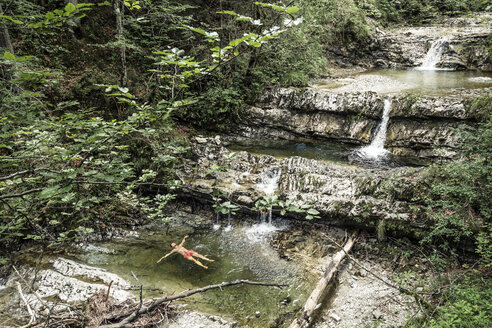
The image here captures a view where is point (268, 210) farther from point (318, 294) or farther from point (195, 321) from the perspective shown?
point (195, 321)

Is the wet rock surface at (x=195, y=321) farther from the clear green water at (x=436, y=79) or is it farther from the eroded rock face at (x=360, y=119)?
the clear green water at (x=436, y=79)

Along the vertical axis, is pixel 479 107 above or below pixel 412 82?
below

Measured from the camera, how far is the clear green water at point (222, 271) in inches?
185

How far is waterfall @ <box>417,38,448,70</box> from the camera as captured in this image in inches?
507

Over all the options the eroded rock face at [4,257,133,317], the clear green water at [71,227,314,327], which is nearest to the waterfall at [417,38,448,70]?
the clear green water at [71,227,314,327]

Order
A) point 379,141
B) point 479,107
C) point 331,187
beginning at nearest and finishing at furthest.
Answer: point 331,187
point 479,107
point 379,141

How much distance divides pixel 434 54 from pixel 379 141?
28.0 feet

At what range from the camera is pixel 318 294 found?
4.75 meters

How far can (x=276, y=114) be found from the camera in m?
10.0

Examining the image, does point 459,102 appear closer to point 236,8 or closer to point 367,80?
point 367,80

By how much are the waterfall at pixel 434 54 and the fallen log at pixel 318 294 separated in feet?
40.1

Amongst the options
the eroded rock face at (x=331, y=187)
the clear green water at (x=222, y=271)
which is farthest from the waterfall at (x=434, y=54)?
the clear green water at (x=222, y=271)

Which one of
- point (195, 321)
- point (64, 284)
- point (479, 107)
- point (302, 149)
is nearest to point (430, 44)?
point (479, 107)

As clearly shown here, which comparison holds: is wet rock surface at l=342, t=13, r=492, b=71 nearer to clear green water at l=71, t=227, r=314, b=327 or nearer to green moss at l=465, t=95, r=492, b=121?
green moss at l=465, t=95, r=492, b=121
